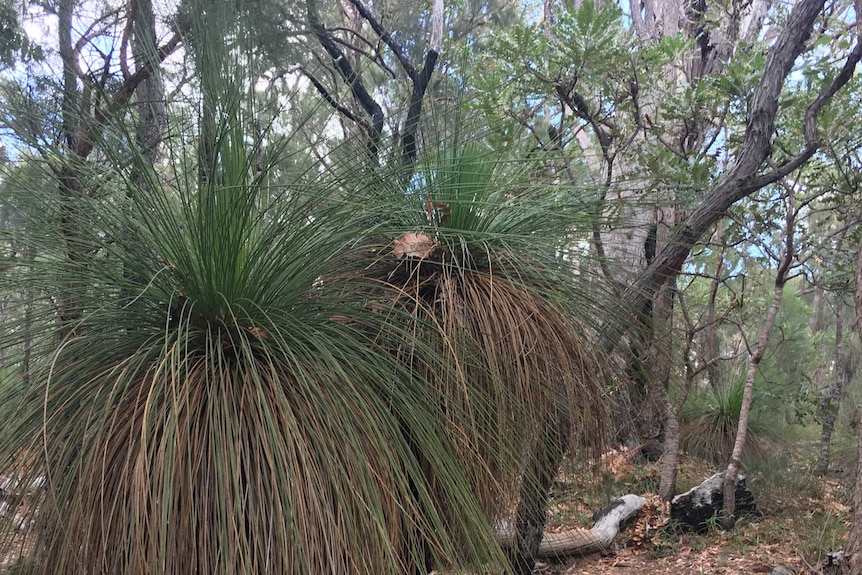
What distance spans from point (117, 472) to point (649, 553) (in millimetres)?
3303

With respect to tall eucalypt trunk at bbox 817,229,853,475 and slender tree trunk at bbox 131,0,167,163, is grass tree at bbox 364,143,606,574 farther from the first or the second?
tall eucalypt trunk at bbox 817,229,853,475

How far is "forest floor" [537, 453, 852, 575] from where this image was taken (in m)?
2.91

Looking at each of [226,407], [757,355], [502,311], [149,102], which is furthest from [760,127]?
[226,407]

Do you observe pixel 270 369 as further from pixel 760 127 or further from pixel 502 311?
pixel 760 127

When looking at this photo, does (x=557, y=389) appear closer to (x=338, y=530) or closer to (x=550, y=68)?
(x=338, y=530)

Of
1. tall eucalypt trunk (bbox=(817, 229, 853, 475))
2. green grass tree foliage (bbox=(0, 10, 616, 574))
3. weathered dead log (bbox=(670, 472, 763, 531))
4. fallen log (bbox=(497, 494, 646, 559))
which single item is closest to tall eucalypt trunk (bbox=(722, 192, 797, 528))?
weathered dead log (bbox=(670, 472, 763, 531))

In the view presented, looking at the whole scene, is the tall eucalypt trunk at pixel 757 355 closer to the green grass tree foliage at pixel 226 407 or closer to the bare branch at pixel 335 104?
the bare branch at pixel 335 104

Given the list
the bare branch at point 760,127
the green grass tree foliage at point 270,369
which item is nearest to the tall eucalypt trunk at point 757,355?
the bare branch at point 760,127

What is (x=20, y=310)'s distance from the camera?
1193 mm

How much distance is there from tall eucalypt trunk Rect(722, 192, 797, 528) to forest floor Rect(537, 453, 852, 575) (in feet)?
0.55

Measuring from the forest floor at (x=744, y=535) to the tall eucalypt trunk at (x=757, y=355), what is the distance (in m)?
0.17

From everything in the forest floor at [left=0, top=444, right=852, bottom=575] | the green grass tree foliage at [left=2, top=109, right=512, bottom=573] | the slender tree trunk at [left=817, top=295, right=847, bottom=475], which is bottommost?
A: the forest floor at [left=0, top=444, right=852, bottom=575]

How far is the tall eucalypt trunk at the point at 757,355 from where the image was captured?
10.2ft

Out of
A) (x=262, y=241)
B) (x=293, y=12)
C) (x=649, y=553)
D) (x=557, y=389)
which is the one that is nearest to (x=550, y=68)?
(x=293, y=12)
